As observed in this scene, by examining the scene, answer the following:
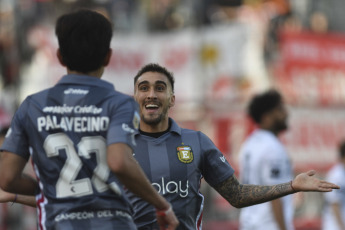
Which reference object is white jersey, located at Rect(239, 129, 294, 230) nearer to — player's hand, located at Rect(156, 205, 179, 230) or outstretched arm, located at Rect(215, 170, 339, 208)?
outstretched arm, located at Rect(215, 170, 339, 208)

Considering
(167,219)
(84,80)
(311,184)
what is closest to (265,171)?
(311,184)

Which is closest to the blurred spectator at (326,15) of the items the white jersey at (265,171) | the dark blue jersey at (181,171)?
the white jersey at (265,171)

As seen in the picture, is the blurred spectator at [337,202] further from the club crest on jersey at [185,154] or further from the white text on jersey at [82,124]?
the white text on jersey at [82,124]

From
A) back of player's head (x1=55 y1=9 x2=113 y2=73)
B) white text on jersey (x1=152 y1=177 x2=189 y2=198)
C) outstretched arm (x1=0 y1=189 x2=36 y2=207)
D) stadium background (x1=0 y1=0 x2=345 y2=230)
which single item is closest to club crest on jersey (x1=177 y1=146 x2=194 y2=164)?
white text on jersey (x1=152 y1=177 x2=189 y2=198)

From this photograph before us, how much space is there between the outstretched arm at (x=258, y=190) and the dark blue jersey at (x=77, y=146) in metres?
1.21

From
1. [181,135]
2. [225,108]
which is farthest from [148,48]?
[181,135]

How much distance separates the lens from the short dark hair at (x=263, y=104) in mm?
7826

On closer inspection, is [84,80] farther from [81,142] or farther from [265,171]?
[265,171]

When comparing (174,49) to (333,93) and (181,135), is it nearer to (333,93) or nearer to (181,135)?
(333,93)

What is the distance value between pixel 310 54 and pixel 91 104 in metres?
17.4

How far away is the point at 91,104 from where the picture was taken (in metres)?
3.53

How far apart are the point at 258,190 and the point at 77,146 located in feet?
5.05

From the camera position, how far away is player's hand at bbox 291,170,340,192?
13.6 ft

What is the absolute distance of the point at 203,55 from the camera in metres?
18.8
